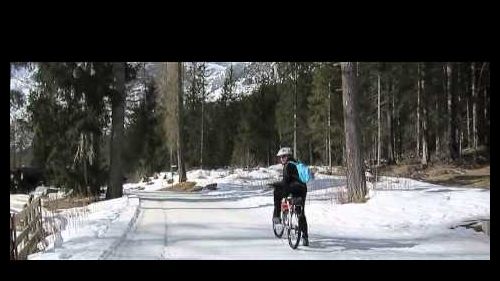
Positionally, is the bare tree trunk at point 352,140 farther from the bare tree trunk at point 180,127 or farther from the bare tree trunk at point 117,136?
the bare tree trunk at point 180,127

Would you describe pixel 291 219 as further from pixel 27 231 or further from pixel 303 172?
pixel 27 231

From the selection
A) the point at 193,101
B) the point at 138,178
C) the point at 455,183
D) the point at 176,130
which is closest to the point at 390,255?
the point at 455,183

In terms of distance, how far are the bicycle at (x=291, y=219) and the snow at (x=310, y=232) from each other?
179 mm

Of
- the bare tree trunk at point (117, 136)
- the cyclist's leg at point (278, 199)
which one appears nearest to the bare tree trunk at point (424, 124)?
the bare tree trunk at point (117, 136)

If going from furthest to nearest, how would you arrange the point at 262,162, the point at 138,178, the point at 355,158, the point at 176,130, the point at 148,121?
the point at 262,162 → the point at 138,178 → the point at 176,130 → the point at 148,121 → the point at 355,158

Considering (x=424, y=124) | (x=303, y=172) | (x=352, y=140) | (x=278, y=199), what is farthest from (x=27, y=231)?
(x=424, y=124)

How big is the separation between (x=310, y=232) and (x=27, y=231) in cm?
504

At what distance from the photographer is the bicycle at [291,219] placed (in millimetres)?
9289

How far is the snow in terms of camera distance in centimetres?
885

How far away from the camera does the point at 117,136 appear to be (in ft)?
72.4

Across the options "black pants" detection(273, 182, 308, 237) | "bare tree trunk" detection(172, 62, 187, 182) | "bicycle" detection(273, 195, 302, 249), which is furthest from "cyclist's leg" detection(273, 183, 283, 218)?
"bare tree trunk" detection(172, 62, 187, 182)

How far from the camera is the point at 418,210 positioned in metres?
12.7
